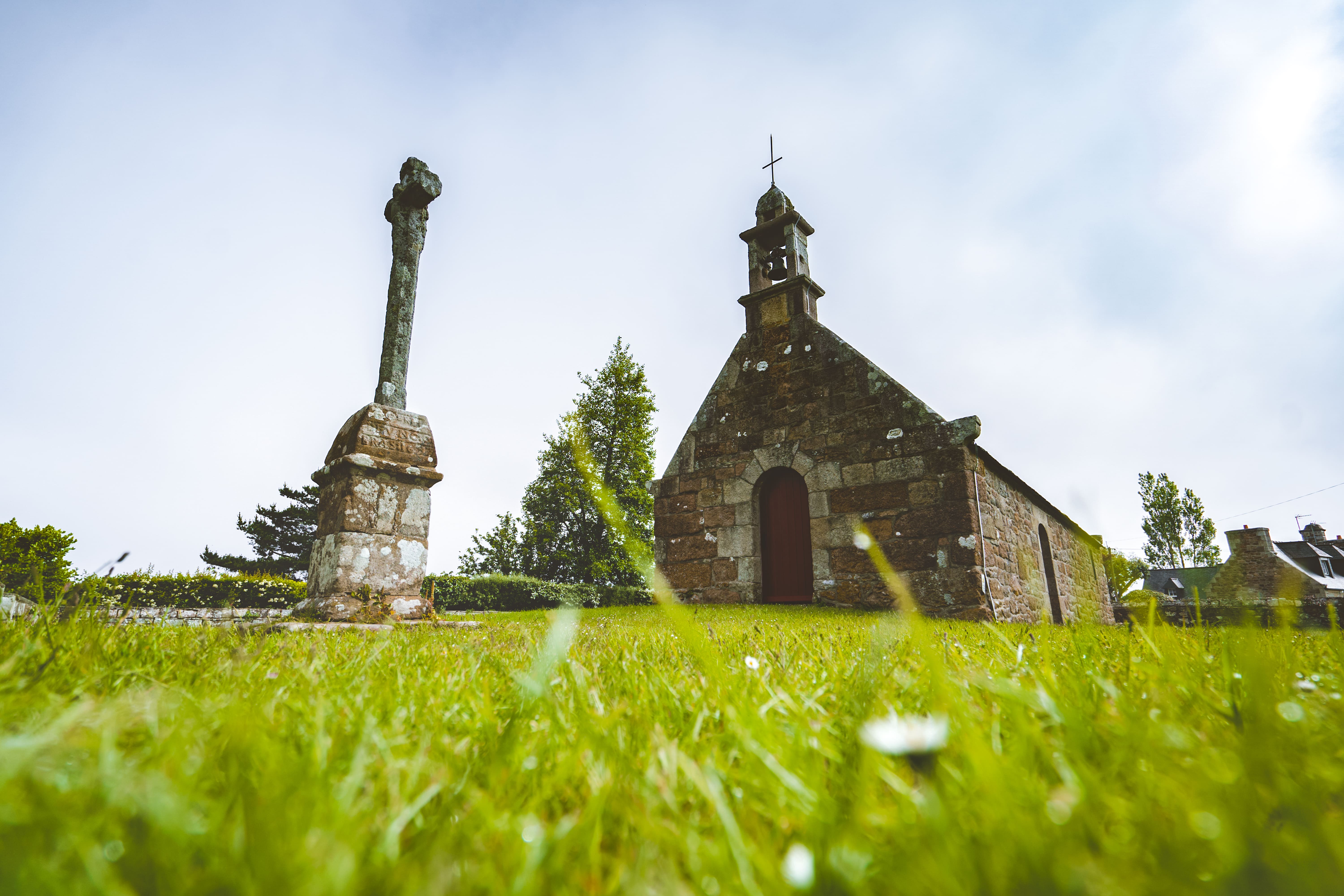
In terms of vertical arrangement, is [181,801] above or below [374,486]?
below

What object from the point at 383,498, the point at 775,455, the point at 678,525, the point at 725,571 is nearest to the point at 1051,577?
the point at 775,455

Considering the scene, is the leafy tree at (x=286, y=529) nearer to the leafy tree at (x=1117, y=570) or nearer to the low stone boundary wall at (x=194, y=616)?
the low stone boundary wall at (x=194, y=616)

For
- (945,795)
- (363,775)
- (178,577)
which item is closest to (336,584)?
(363,775)

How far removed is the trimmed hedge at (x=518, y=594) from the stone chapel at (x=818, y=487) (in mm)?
6956

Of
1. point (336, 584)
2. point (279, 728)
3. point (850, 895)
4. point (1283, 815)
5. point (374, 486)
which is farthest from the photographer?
point (374, 486)

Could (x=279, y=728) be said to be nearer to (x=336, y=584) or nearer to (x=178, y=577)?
(x=336, y=584)

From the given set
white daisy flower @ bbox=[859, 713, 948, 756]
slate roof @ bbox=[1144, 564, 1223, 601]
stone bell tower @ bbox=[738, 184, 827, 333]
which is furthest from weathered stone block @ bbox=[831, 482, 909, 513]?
slate roof @ bbox=[1144, 564, 1223, 601]

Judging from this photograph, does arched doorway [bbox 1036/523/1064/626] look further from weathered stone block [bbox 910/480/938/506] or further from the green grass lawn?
the green grass lawn

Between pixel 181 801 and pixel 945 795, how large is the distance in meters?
0.96

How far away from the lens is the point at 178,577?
1402 cm

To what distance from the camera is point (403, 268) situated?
22.0ft

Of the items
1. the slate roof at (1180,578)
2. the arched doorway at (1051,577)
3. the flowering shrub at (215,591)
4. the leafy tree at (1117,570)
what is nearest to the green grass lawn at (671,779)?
the arched doorway at (1051,577)

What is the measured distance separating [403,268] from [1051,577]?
495 inches

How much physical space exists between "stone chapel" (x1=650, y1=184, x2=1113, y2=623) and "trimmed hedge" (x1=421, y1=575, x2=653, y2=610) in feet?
22.8
